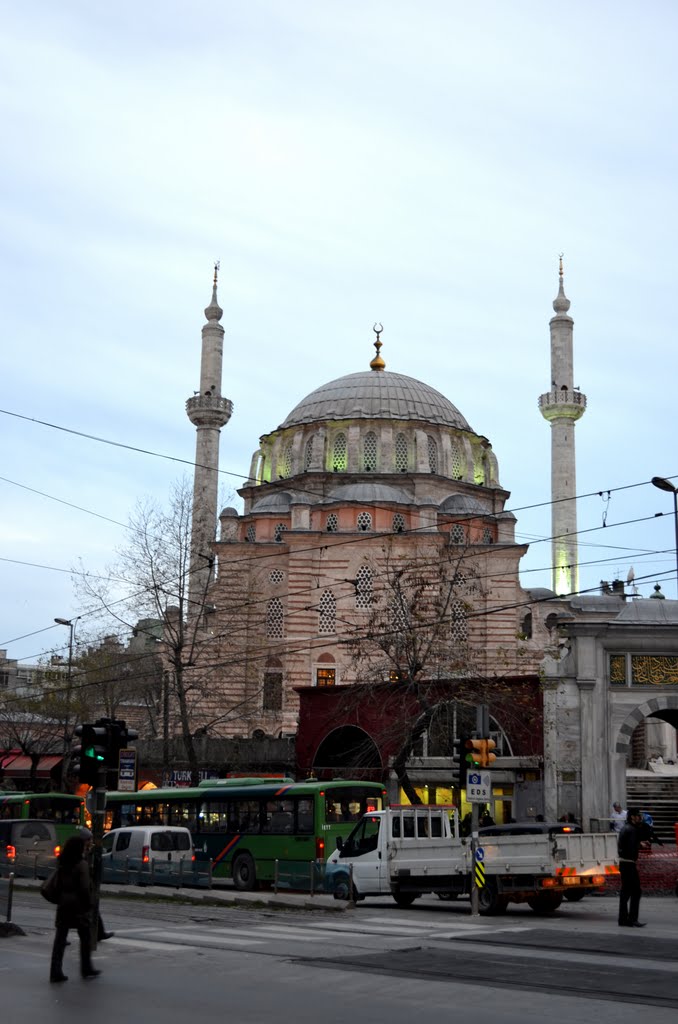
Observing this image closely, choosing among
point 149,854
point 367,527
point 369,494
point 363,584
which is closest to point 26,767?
point 363,584

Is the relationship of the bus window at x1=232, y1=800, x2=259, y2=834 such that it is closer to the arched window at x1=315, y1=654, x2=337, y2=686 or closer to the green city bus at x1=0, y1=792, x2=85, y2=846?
the green city bus at x1=0, y1=792, x2=85, y2=846

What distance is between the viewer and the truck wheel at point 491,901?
1869cm

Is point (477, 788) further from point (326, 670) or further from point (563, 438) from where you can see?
point (563, 438)

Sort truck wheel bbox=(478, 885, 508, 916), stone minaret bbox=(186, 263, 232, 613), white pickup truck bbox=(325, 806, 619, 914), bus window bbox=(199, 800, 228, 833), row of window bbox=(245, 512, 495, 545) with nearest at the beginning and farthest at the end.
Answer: white pickup truck bbox=(325, 806, 619, 914), truck wheel bbox=(478, 885, 508, 916), bus window bbox=(199, 800, 228, 833), row of window bbox=(245, 512, 495, 545), stone minaret bbox=(186, 263, 232, 613)

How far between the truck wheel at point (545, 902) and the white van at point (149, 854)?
767 cm

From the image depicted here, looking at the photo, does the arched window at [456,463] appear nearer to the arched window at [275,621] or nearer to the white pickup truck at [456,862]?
the arched window at [275,621]

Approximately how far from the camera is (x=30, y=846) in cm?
2856

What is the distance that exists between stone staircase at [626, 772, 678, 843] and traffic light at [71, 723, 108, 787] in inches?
859

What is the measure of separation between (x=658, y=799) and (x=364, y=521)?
27521 mm

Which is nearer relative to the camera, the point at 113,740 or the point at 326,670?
the point at 113,740

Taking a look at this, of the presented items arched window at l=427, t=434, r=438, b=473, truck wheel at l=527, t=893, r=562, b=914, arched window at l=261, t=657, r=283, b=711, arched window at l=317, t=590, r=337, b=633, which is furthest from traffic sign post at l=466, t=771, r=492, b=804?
arched window at l=427, t=434, r=438, b=473

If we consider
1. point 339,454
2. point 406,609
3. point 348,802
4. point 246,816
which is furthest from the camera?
point 339,454

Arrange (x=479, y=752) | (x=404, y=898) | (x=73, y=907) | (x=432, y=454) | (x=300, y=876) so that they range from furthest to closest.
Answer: (x=432, y=454) < (x=300, y=876) < (x=404, y=898) < (x=479, y=752) < (x=73, y=907)

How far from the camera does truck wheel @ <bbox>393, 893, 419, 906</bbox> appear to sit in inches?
808
